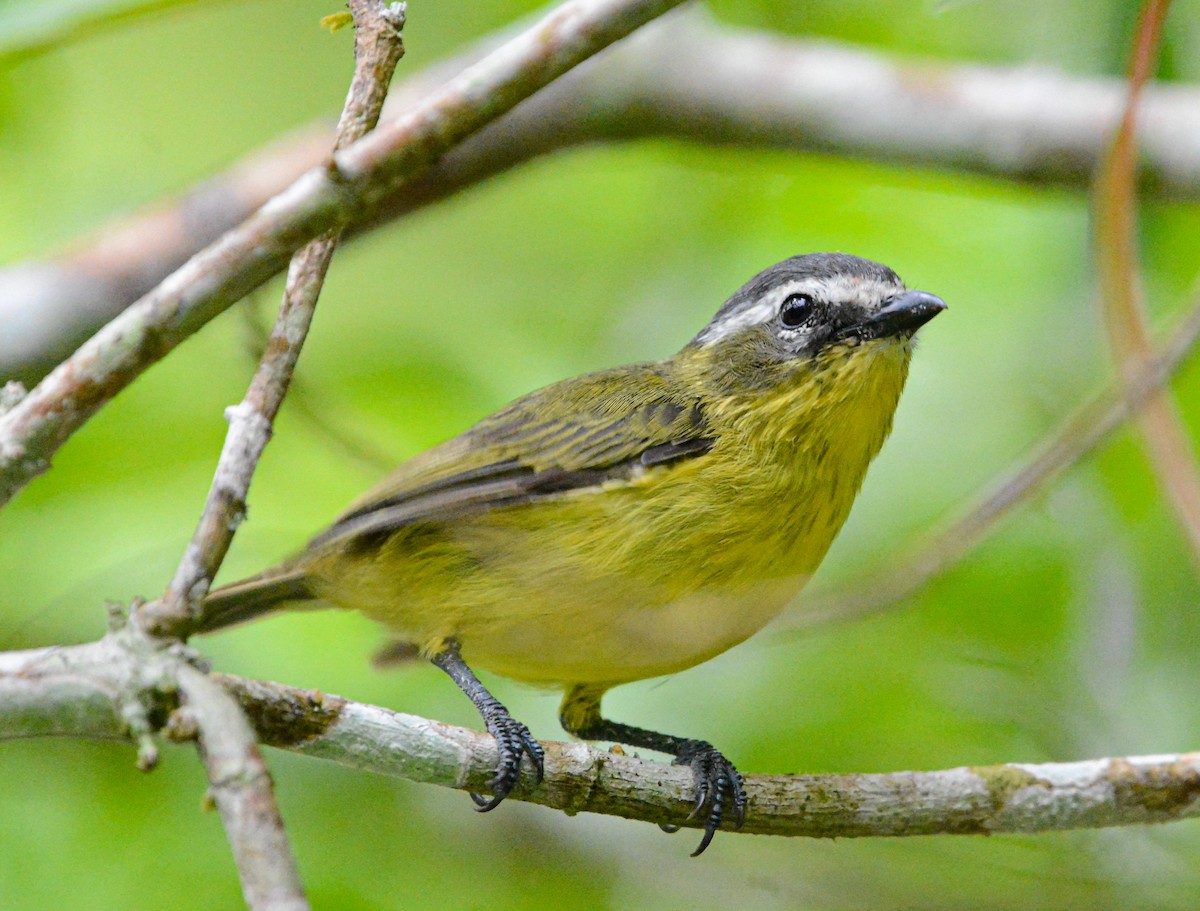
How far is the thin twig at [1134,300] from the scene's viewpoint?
4.15m

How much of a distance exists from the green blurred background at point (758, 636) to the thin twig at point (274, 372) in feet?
3.32

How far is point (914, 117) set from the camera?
17.2 ft

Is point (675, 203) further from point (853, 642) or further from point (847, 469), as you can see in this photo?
point (847, 469)

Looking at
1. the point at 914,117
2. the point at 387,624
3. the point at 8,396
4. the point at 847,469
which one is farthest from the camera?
the point at 914,117

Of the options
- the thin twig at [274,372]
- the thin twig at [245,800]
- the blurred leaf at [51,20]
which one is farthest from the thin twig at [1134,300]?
the thin twig at [245,800]

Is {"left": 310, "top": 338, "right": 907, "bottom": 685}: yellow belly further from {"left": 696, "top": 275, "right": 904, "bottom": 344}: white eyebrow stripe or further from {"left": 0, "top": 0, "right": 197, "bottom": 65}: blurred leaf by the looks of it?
{"left": 0, "top": 0, "right": 197, "bottom": 65}: blurred leaf

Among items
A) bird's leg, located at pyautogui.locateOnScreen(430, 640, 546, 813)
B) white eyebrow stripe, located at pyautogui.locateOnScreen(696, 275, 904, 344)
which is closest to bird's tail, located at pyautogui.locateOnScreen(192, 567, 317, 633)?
bird's leg, located at pyautogui.locateOnScreen(430, 640, 546, 813)

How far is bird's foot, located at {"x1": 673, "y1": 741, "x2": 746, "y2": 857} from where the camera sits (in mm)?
3448

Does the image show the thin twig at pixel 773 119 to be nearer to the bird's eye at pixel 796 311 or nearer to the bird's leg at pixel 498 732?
the bird's eye at pixel 796 311

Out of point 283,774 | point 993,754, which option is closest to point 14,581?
point 283,774

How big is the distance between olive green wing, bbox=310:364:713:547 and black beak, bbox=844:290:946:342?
0.54 metres

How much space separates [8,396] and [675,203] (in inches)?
175

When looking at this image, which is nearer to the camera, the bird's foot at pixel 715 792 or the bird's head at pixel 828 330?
the bird's foot at pixel 715 792

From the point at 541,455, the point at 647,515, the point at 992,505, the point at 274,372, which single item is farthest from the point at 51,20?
the point at 992,505
